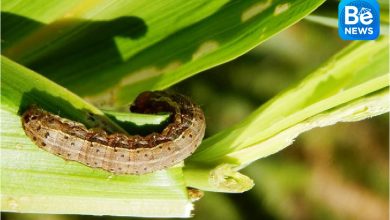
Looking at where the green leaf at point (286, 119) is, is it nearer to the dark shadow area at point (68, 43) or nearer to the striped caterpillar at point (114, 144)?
the striped caterpillar at point (114, 144)

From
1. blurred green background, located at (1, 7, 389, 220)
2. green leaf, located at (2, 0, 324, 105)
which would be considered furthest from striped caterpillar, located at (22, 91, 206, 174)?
blurred green background, located at (1, 7, 389, 220)

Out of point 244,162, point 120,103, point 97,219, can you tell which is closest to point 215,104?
point 97,219

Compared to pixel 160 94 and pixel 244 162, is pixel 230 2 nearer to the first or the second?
pixel 160 94

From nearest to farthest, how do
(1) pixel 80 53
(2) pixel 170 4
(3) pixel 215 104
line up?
(2) pixel 170 4 → (1) pixel 80 53 → (3) pixel 215 104

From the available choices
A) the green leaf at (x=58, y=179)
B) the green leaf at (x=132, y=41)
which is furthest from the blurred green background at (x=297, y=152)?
the green leaf at (x=58, y=179)

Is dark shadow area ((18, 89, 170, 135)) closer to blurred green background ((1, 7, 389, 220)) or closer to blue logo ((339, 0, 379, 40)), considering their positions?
blue logo ((339, 0, 379, 40))

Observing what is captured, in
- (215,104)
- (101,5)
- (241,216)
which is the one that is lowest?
(241,216)
